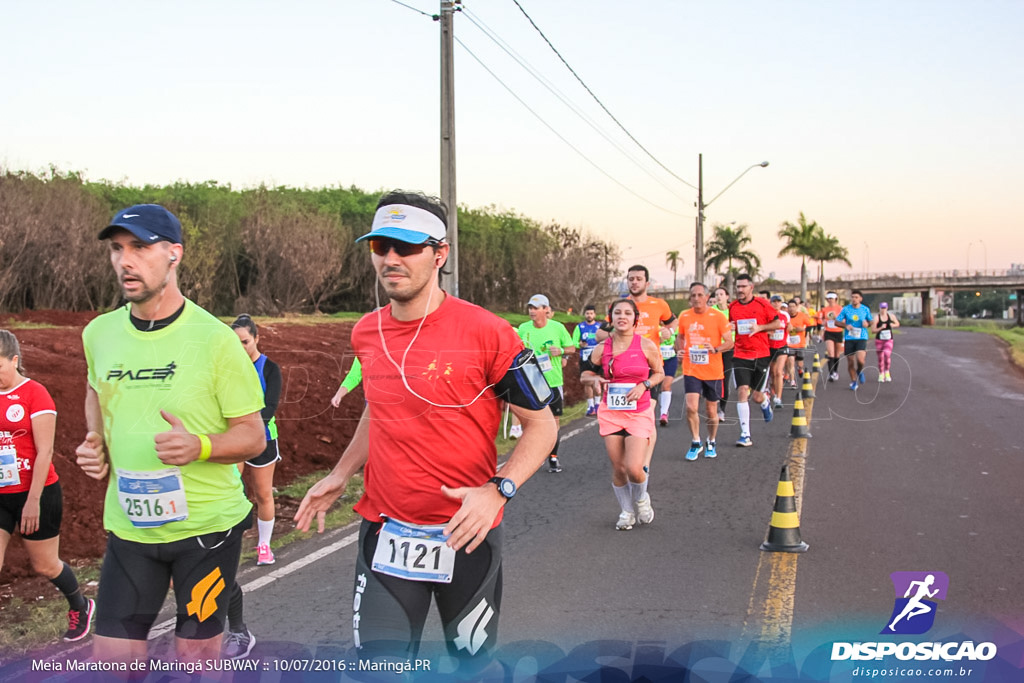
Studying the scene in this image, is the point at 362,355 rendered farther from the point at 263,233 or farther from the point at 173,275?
the point at 263,233

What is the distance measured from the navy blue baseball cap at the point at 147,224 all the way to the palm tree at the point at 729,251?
68.8 metres

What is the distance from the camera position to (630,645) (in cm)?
484

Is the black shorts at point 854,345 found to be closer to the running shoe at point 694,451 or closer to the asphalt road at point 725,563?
the asphalt road at point 725,563

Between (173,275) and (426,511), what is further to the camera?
(173,275)

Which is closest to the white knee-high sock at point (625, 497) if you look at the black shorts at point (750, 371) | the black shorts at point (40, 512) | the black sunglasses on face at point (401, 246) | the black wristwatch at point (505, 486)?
the black shorts at point (40, 512)

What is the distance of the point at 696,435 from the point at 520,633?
20.5 ft

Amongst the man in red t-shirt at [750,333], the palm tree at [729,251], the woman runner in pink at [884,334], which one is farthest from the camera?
the palm tree at [729,251]

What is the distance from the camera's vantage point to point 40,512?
5.04m

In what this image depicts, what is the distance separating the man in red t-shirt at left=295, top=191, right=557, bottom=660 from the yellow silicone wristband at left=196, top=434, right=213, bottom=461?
2.36 ft

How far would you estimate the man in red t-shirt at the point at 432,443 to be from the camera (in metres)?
3.08

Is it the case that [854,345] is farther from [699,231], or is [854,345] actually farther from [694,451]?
[699,231]

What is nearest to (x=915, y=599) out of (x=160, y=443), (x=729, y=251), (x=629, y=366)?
(x=629, y=366)

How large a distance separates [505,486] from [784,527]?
4.40m

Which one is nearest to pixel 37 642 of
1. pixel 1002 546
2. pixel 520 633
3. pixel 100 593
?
pixel 100 593
